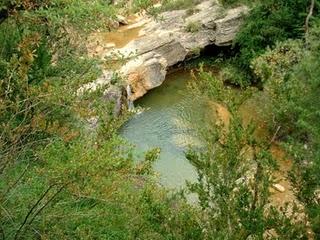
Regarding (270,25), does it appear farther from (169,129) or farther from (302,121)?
(302,121)

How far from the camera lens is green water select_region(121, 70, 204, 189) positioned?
15508 mm

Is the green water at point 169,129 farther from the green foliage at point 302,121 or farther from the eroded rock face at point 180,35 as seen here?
the green foliage at point 302,121

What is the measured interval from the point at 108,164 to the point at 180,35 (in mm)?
16695

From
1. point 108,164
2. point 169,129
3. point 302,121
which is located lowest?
point 169,129

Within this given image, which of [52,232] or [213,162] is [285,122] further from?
[52,232]

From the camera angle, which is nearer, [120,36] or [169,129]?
[169,129]

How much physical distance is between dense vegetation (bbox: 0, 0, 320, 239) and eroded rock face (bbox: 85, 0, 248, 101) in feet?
32.5

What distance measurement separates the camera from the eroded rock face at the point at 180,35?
21.0 meters

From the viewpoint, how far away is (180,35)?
22.7m

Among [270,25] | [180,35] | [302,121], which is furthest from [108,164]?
[180,35]

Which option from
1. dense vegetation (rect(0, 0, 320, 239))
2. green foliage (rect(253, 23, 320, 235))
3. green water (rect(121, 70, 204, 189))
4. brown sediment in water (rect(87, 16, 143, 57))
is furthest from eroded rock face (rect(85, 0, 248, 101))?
green foliage (rect(253, 23, 320, 235))

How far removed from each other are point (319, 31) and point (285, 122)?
8331 mm

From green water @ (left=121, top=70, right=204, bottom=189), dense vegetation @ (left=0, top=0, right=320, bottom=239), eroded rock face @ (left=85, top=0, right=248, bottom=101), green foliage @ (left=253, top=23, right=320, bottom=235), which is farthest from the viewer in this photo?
eroded rock face @ (left=85, top=0, right=248, bottom=101)

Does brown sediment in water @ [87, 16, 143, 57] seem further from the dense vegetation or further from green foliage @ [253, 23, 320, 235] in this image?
green foliage @ [253, 23, 320, 235]
